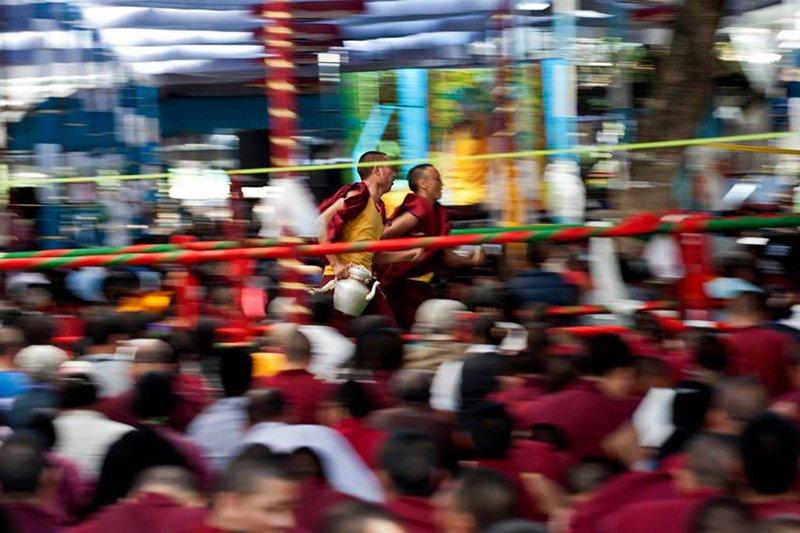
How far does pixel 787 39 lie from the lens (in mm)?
14641

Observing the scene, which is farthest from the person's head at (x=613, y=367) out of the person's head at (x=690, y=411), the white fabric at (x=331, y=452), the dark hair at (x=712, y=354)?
the white fabric at (x=331, y=452)

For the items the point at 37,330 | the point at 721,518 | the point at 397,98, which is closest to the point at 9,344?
the point at 37,330

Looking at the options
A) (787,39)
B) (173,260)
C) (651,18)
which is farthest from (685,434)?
(787,39)

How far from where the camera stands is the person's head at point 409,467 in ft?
14.7

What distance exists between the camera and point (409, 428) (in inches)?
213

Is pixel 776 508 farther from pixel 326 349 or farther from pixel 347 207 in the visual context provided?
pixel 347 207

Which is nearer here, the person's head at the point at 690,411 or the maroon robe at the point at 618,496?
the maroon robe at the point at 618,496

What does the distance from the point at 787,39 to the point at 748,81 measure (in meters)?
0.94

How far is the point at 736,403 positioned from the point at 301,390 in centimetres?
187

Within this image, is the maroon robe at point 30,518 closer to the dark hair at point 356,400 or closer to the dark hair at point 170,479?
the dark hair at point 170,479

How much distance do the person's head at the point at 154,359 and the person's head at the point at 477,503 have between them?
2.56 m

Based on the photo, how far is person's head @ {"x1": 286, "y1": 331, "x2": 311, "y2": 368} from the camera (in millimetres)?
6328

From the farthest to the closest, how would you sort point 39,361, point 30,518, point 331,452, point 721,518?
point 39,361 → point 331,452 → point 30,518 → point 721,518

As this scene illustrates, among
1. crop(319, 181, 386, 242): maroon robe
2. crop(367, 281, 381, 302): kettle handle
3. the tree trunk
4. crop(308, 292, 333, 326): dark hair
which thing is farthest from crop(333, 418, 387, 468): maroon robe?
the tree trunk
